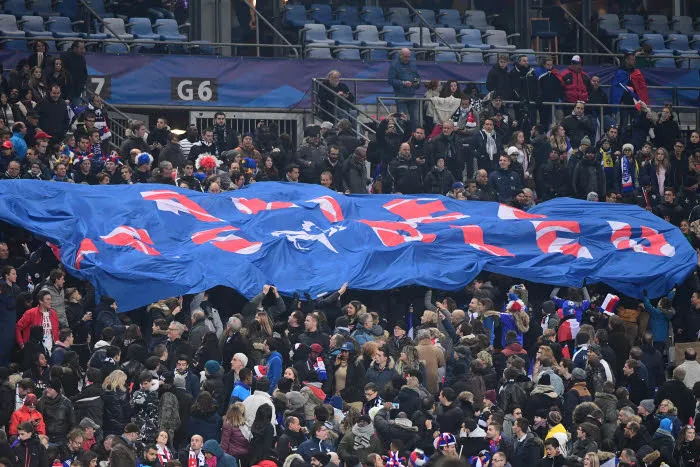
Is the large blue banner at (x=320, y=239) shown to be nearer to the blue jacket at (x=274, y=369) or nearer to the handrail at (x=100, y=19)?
the blue jacket at (x=274, y=369)

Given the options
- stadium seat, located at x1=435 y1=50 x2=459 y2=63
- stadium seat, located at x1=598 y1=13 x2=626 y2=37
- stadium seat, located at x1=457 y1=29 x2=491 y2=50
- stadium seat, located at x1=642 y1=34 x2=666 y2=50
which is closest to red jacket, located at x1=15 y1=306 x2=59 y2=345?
stadium seat, located at x1=435 y1=50 x2=459 y2=63

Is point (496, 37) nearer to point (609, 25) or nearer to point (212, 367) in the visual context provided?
point (609, 25)

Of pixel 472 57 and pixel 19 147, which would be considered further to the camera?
pixel 472 57

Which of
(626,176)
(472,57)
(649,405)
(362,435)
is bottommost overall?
(649,405)

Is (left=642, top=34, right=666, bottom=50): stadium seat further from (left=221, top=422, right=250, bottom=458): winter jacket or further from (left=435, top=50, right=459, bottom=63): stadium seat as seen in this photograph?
A: (left=221, top=422, right=250, bottom=458): winter jacket

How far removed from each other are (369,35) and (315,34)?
1.23 meters

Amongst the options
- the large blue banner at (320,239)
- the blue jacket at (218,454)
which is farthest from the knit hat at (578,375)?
the blue jacket at (218,454)

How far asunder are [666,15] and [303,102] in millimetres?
11574

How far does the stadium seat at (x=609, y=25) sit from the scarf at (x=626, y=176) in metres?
7.97

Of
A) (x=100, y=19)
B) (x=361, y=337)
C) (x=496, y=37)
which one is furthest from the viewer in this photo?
(x=496, y=37)

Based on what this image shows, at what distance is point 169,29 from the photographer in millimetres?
31375

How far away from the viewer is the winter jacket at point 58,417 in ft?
59.5

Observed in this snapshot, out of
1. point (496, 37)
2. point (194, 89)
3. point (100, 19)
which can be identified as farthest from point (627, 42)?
point (100, 19)

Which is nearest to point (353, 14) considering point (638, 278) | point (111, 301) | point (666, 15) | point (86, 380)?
point (666, 15)
